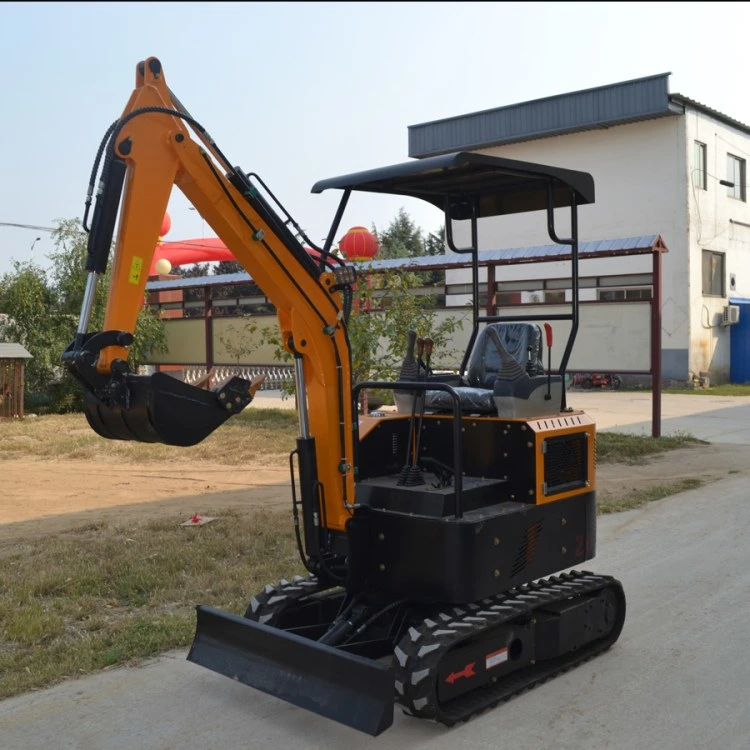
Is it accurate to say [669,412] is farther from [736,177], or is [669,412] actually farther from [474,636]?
[474,636]

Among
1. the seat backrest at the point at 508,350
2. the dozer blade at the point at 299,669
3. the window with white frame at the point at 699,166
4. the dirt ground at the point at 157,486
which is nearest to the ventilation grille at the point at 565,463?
the seat backrest at the point at 508,350

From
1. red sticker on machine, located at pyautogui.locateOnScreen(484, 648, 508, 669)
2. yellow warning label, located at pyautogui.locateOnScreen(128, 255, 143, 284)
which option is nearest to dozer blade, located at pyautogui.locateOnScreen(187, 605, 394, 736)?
Result: red sticker on machine, located at pyautogui.locateOnScreen(484, 648, 508, 669)

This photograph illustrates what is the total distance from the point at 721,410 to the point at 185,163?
17069 millimetres

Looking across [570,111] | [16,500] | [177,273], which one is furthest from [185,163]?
[177,273]

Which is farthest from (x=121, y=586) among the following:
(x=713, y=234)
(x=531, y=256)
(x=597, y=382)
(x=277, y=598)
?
(x=713, y=234)

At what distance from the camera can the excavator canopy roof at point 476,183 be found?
490 centimetres

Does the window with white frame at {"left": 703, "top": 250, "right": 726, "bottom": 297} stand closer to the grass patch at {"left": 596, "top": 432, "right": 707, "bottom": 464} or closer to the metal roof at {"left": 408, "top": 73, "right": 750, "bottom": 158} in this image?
the metal roof at {"left": 408, "top": 73, "right": 750, "bottom": 158}

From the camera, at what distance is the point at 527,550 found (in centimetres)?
505

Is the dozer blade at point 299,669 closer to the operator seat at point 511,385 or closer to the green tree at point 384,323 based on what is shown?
the operator seat at point 511,385

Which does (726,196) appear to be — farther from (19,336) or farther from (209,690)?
(209,690)

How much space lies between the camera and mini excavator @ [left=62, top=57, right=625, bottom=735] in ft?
14.0

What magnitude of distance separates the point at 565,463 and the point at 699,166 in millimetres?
23691

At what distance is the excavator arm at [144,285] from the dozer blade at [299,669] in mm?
722

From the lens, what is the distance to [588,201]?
18.5ft
